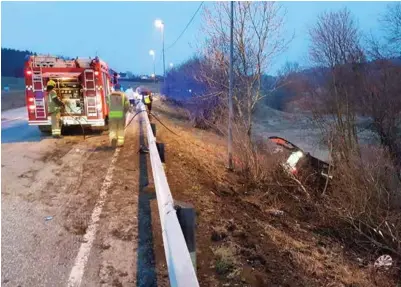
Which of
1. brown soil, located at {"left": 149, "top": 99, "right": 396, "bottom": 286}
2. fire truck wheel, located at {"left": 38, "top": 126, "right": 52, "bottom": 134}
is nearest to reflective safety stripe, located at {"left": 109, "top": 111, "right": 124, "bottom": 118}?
brown soil, located at {"left": 149, "top": 99, "right": 396, "bottom": 286}

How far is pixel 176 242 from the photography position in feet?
8.37

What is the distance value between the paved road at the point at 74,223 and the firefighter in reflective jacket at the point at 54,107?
3059 millimetres

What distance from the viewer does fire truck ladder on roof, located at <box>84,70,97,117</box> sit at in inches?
472

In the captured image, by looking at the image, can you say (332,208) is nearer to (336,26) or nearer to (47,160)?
(47,160)

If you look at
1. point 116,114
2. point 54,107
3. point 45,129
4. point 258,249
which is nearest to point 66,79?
point 54,107

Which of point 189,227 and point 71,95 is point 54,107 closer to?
point 71,95

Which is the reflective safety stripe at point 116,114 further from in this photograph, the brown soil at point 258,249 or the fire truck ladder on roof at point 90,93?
the fire truck ladder on roof at point 90,93

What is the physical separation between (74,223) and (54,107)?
7.85m

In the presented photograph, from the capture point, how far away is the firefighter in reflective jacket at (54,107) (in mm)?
11242

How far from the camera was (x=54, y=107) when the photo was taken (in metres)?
11.3

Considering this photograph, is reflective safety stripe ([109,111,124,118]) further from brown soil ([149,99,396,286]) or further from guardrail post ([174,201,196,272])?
guardrail post ([174,201,196,272])

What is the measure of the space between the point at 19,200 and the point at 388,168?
10929mm

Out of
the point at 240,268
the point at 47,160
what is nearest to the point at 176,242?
the point at 240,268

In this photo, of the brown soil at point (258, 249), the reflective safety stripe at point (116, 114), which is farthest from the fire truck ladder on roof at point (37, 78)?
the brown soil at point (258, 249)
